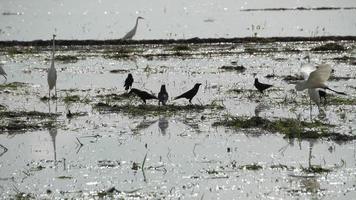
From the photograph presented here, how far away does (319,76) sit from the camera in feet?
38.0

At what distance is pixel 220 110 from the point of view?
1384 centimetres

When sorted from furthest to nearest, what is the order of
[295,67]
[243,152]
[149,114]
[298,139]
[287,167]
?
[295,67] → [149,114] → [298,139] → [243,152] → [287,167]

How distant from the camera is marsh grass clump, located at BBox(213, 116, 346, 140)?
11.4 meters

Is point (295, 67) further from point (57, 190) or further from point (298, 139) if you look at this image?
point (57, 190)

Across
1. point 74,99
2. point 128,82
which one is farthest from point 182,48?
point 74,99

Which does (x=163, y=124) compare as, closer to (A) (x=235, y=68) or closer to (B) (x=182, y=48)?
(A) (x=235, y=68)

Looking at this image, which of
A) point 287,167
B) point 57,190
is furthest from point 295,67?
point 57,190

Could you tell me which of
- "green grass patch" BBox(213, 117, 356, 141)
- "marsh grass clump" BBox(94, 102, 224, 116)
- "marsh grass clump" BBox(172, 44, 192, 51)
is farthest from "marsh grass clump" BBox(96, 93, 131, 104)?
"marsh grass clump" BBox(172, 44, 192, 51)

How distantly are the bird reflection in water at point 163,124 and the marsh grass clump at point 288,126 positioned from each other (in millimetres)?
852

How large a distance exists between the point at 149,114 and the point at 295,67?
8448 millimetres

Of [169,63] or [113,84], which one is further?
[169,63]

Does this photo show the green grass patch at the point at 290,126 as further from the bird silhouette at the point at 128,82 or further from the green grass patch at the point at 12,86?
the green grass patch at the point at 12,86

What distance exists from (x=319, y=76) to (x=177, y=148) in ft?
8.37

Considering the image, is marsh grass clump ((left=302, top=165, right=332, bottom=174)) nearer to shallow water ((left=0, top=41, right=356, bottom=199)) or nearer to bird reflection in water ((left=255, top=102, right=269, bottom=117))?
shallow water ((left=0, top=41, right=356, bottom=199))
